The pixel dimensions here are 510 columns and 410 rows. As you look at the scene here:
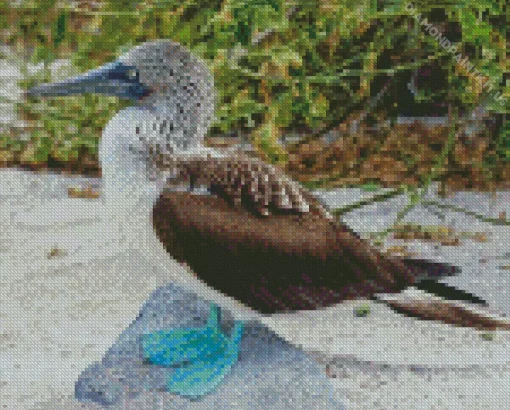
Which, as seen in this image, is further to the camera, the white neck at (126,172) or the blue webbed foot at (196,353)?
the blue webbed foot at (196,353)

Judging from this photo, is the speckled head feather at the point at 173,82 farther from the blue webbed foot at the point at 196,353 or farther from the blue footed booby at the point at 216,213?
the blue webbed foot at the point at 196,353

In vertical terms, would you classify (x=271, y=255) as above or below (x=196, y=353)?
above

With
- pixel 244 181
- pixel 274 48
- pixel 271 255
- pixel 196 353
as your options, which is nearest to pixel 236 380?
pixel 196 353

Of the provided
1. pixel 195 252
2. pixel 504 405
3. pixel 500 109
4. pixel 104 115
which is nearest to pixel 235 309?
pixel 195 252

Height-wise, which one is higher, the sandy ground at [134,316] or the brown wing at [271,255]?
the brown wing at [271,255]

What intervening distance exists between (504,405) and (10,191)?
1.60 meters

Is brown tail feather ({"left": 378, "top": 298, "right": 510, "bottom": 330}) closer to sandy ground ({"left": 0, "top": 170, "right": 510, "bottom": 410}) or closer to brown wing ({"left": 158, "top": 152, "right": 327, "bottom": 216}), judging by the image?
sandy ground ({"left": 0, "top": 170, "right": 510, "bottom": 410})

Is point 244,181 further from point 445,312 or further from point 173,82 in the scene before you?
point 445,312

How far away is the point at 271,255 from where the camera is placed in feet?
5.29

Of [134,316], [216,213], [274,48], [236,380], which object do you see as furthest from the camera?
[274,48]

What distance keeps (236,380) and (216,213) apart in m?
0.35

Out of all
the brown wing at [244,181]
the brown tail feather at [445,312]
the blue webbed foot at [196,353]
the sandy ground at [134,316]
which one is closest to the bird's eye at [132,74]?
the brown wing at [244,181]

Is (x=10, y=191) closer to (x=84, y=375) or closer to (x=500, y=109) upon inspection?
(x=84, y=375)

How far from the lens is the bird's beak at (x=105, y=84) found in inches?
65.5
